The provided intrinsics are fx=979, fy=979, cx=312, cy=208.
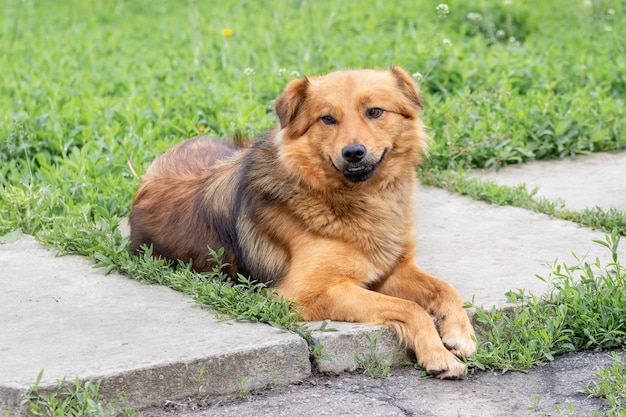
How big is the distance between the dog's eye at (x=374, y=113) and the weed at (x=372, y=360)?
1.14 m

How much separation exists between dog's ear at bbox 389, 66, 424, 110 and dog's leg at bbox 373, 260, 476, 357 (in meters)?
0.84

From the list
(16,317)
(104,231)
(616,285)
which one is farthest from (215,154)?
(616,285)

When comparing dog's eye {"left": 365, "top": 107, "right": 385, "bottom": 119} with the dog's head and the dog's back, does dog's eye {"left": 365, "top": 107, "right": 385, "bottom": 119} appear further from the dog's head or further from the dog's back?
the dog's back

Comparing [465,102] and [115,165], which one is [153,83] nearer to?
[115,165]

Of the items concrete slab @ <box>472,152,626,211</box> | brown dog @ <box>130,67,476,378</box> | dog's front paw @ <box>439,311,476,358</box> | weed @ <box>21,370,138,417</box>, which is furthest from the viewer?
concrete slab @ <box>472,152,626,211</box>

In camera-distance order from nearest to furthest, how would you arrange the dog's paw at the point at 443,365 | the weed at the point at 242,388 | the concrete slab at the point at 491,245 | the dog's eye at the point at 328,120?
1. the weed at the point at 242,388
2. the dog's paw at the point at 443,365
3. the dog's eye at the point at 328,120
4. the concrete slab at the point at 491,245

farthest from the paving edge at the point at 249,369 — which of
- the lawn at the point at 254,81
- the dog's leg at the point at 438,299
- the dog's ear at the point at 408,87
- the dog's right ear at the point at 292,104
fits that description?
the lawn at the point at 254,81

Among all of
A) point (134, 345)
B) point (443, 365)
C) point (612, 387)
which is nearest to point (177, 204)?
point (134, 345)

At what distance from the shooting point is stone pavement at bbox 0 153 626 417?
13.2ft

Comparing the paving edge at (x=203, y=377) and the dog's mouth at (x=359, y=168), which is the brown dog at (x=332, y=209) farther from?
the paving edge at (x=203, y=377)

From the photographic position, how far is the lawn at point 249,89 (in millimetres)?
6191

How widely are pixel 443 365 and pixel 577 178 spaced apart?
3084mm

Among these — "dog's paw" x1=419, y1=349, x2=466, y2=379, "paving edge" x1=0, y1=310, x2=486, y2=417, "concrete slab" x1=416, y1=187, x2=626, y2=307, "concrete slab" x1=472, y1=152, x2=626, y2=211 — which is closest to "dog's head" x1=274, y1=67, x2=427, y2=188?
"concrete slab" x1=416, y1=187, x2=626, y2=307

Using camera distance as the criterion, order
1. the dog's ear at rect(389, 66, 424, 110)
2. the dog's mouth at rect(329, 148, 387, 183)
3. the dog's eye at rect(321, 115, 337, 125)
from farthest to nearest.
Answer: the dog's ear at rect(389, 66, 424, 110)
the dog's eye at rect(321, 115, 337, 125)
the dog's mouth at rect(329, 148, 387, 183)
